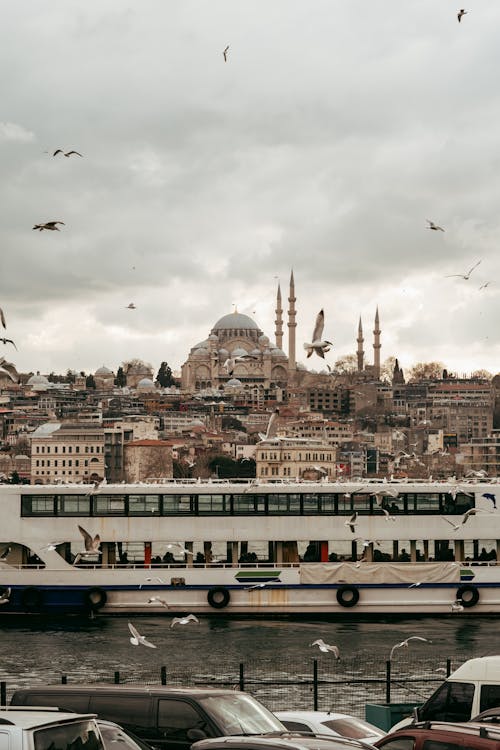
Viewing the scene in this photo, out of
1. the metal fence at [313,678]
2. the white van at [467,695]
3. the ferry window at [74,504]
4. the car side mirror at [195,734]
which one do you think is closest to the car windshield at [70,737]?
the car side mirror at [195,734]

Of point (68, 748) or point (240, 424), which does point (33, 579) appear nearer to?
point (68, 748)

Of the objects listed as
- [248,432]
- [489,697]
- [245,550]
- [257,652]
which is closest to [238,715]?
[489,697]

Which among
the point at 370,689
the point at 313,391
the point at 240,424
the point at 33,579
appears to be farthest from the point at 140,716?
the point at 313,391

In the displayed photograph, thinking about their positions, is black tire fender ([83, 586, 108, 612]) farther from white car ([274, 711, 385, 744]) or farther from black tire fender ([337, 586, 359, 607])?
white car ([274, 711, 385, 744])

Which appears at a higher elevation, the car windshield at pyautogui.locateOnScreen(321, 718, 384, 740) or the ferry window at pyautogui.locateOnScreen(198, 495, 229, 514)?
the ferry window at pyautogui.locateOnScreen(198, 495, 229, 514)

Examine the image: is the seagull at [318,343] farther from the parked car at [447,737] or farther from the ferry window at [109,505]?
the parked car at [447,737]

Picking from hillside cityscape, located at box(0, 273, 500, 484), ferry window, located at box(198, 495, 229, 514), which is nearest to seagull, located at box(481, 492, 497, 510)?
ferry window, located at box(198, 495, 229, 514)
